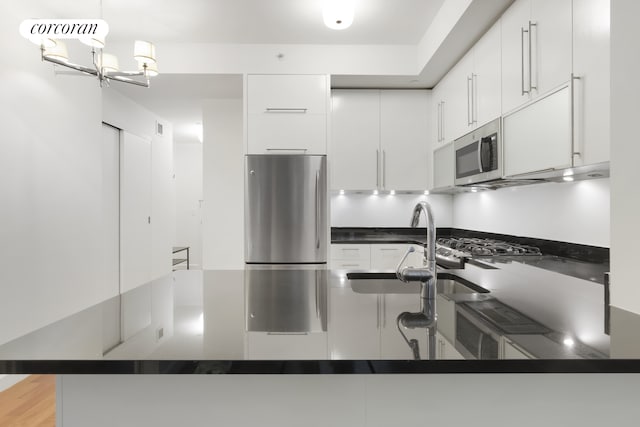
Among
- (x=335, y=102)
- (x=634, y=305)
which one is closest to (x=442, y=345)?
(x=634, y=305)

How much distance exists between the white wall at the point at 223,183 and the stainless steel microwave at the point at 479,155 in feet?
8.00

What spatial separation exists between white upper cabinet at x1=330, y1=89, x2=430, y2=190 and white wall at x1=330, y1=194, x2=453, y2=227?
39cm

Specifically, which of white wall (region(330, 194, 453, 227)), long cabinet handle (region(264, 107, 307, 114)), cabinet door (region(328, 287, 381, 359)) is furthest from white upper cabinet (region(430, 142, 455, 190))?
cabinet door (region(328, 287, 381, 359))

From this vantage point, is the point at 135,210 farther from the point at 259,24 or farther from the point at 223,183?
the point at 259,24

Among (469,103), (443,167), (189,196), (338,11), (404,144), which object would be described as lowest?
(189,196)

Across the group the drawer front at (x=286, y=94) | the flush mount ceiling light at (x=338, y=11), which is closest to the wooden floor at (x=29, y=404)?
the drawer front at (x=286, y=94)

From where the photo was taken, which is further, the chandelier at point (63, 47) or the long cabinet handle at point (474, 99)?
the long cabinet handle at point (474, 99)

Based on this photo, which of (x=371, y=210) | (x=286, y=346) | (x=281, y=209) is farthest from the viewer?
(x=371, y=210)

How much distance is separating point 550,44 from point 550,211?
1.15m

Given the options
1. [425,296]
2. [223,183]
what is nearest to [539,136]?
[425,296]

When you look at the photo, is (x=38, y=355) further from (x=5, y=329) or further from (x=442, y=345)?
(x=5, y=329)

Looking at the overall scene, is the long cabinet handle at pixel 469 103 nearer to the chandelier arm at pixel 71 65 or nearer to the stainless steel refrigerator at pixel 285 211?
the stainless steel refrigerator at pixel 285 211

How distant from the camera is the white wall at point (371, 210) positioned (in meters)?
4.45

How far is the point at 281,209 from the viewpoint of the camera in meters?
3.60
